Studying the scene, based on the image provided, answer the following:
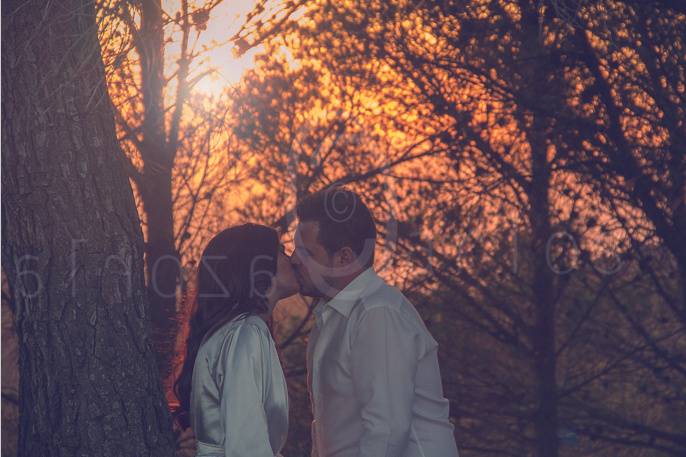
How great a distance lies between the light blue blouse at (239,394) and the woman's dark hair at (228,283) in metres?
0.06

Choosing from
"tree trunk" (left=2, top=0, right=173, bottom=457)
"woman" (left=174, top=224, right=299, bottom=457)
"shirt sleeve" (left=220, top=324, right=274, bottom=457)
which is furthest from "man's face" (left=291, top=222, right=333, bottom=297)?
"tree trunk" (left=2, top=0, right=173, bottom=457)

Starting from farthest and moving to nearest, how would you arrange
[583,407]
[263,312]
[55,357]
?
1. [583,407]
2. [55,357]
3. [263,312]

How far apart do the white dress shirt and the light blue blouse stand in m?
0.25

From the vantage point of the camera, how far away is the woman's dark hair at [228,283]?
3102 mm

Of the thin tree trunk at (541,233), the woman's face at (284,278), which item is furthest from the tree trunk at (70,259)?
the thin tree trunk at (541,233)

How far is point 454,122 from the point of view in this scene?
319 inches

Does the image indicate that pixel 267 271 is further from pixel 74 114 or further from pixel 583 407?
pixel 583 407

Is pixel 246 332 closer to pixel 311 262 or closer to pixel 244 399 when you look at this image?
pixel 244 399

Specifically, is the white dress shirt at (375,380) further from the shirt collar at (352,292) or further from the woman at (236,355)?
the woman at (236,355)

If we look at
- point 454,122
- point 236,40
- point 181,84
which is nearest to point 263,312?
point 236,40

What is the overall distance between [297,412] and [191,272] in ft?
7.51

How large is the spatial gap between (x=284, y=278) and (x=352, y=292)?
0.26m

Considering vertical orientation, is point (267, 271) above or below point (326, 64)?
below

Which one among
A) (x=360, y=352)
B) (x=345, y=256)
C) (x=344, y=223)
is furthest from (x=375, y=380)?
(x=344, y=223)
